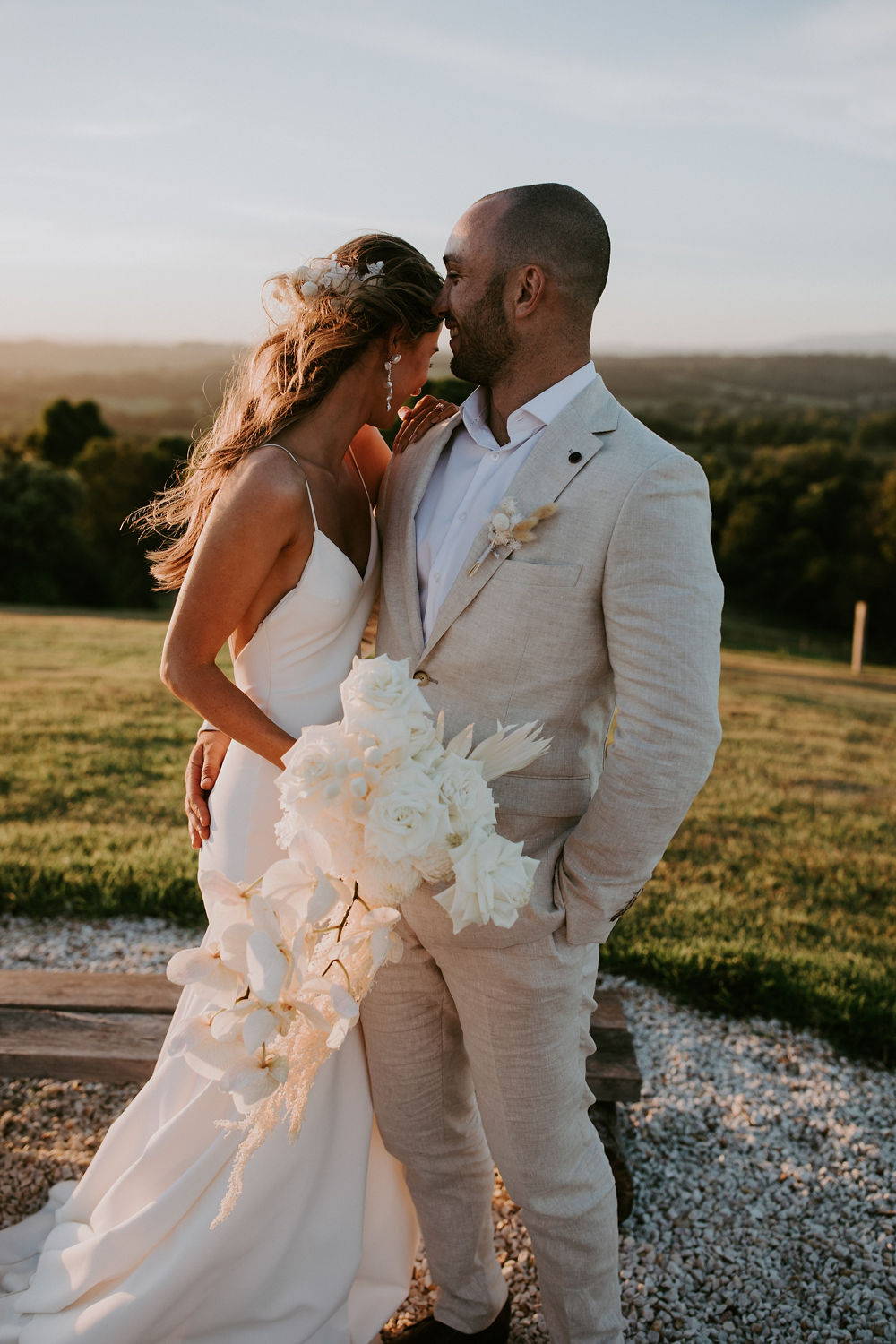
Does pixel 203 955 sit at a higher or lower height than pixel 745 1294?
higher

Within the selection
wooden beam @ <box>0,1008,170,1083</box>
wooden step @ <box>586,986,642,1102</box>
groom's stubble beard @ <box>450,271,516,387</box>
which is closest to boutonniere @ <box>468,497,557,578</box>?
groom's stubble beard @ <box>450,271,516,387</box>

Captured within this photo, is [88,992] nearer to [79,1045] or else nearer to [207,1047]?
[79,1045]

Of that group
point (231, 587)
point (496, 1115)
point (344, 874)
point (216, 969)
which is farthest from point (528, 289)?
point (496, 1115)

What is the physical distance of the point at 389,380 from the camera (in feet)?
8.94

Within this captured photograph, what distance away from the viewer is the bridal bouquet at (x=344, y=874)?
5.75ft

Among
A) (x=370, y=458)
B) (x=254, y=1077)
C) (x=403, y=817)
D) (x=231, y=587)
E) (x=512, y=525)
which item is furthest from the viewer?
(x=370, y=458)

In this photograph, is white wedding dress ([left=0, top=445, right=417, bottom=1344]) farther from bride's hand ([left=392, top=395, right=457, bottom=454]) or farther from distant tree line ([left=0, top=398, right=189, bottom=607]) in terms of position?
distant tree line ([left=0, top=398, right=189, bottom=607])

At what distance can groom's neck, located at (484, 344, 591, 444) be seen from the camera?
2.45 metres

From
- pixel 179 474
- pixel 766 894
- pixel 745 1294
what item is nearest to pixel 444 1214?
pixel 745 1294

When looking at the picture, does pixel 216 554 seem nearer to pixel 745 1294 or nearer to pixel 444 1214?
pixel 444 1214

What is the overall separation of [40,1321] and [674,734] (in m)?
2.14

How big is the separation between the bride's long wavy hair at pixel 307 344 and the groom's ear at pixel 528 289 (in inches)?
11.9

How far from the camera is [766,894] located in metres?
5.91

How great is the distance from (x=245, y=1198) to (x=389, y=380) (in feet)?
6.93
